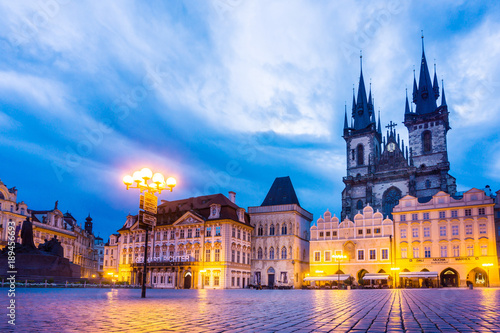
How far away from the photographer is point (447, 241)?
57000 mm

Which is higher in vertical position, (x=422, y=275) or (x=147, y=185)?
(x=147, y=185)

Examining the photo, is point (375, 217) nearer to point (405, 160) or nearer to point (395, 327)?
point (405, 160)

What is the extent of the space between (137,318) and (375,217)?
181ft

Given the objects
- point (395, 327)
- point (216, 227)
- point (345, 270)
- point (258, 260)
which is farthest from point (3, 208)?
point (395, 327)

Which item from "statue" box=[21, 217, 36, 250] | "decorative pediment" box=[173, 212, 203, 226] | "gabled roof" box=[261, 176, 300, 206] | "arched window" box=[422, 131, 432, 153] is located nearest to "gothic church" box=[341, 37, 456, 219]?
"arched window" box=[422, 131, 432, 153]

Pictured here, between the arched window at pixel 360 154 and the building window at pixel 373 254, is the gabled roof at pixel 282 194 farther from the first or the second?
the arched window at pixel 360 154

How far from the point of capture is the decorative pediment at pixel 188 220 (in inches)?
2517

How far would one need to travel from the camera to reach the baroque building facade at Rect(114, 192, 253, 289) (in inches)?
2408

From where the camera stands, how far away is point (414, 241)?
5869 cm

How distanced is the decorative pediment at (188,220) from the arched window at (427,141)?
45.9m

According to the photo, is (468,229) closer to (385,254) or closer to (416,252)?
(416,252)

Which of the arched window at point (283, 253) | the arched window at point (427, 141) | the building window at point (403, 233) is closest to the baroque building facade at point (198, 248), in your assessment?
the arched window at point (283, 253)

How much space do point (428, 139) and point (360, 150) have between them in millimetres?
12930

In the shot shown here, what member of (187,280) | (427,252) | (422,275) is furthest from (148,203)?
(427,252)
